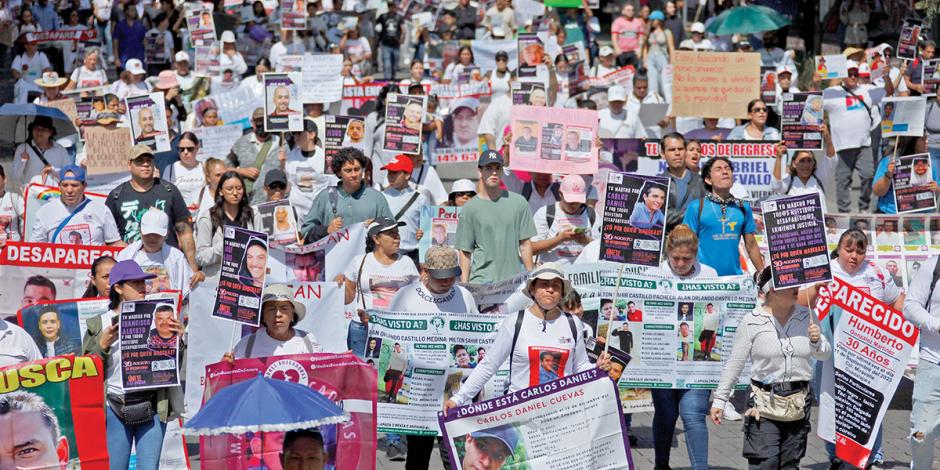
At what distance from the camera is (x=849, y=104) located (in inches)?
632

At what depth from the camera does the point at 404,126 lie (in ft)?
46.0

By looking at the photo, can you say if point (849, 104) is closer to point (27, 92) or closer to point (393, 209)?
point (393, 209)

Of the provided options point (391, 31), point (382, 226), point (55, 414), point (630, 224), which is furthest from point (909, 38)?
point (55, 414)

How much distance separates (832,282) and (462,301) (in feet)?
7.48

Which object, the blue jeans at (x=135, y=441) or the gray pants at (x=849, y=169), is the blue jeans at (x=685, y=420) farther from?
the gray pants at (x=849, y=169)

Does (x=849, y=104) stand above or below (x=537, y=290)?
above

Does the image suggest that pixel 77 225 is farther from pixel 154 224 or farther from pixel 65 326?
pixel 65 326

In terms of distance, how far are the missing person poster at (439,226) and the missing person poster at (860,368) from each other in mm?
3549

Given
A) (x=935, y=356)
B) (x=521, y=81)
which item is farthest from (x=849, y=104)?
(x=935, y=356)

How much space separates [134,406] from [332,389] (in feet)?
3.70

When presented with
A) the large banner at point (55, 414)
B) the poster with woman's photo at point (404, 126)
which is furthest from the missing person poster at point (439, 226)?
the large banner at point (55, 414)

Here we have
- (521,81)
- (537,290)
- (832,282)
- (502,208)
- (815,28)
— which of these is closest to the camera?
(537,290)

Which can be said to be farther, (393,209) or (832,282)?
(393,209)

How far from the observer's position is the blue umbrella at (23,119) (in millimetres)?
14922
